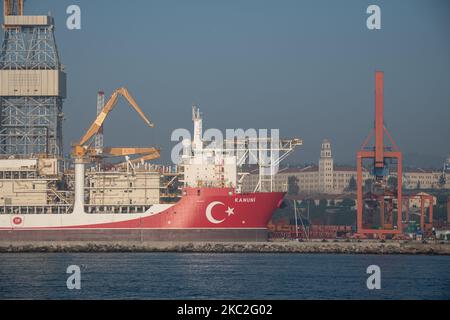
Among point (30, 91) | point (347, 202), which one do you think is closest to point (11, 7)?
point (30, 91)

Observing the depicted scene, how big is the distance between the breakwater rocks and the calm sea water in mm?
3506

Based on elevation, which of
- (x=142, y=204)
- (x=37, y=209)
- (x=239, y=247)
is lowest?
(x=239, y=247)

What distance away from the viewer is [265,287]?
4866 cm

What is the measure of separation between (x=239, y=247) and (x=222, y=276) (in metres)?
20.6

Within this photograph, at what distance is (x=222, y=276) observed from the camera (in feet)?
176

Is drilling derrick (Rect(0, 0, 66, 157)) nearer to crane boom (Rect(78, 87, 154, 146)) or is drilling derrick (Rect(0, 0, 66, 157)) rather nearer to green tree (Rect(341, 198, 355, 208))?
crane boom (Rect(78, 87, 154, 146))

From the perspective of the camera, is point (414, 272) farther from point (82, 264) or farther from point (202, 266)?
point (82, 264)

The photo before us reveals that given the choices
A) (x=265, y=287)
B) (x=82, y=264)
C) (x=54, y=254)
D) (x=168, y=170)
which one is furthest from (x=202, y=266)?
(x=168, y=170)

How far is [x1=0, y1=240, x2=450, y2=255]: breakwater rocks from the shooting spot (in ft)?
243

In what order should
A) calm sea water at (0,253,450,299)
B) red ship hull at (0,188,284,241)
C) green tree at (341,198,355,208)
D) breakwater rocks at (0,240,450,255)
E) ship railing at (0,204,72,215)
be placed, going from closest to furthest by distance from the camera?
1. calm sea water at (0,253,450,299)
2. breakwater rocks at (0,240,450,255)
3. red ship hull at (0,188,284,241)
4. ship railing at (0,204,72,215)
5. green tree at (341,198,355,208)

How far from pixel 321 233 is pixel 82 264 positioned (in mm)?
41650

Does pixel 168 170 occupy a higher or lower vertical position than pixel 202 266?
higher

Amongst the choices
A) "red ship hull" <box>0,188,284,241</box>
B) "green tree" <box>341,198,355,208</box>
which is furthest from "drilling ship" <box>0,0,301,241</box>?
"green tree" <box>341,198,355,208</box>

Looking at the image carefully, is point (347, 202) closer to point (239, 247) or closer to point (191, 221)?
point (191, 221)
